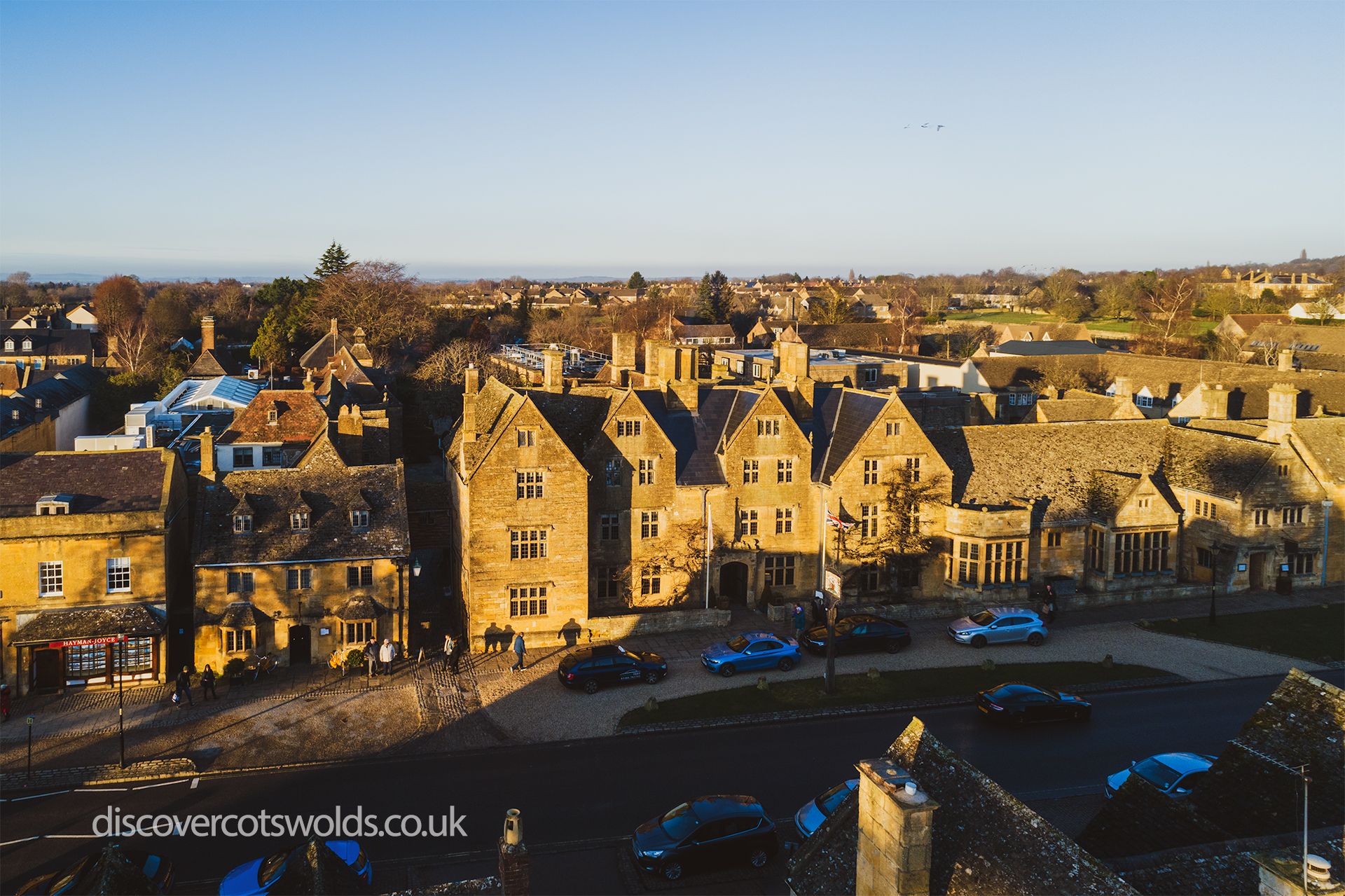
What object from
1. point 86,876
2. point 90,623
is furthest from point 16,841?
point 90,623

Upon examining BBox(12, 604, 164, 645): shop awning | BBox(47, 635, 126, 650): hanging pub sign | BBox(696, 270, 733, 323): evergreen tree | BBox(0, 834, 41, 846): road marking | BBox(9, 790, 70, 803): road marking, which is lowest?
BBox(9, 790, 70, 803): road marking

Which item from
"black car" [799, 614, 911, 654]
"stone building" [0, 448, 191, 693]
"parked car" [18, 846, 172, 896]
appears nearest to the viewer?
"parked car" [18, 846, 172, 896]

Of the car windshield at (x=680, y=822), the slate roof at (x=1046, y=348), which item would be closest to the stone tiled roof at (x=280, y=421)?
the car windshield at (x=680, y=822)

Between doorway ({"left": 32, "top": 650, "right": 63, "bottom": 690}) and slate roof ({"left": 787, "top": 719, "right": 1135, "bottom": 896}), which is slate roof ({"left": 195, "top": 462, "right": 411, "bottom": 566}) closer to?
doorway ({"left": 32, "top": 650, "right": 63, "bottom": 690})

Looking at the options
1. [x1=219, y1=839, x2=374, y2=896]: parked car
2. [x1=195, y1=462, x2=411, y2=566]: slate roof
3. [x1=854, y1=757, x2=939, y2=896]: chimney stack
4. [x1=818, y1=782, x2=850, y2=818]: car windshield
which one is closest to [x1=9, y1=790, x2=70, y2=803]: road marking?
[x1=219, y1=839, x2=374, y2=896]: parked car

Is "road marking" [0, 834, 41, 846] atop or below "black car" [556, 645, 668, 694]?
below

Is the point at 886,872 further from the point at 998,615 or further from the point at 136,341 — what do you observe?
the point at 136,341

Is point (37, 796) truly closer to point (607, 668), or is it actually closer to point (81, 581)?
point (81, 581)
